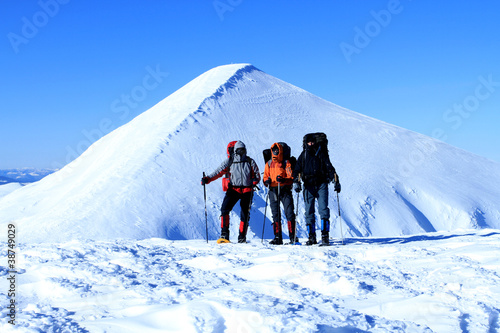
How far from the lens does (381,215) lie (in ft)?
61.1

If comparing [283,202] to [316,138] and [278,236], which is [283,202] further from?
[316,138]

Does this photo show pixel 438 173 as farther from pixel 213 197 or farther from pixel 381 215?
pixel 213 197

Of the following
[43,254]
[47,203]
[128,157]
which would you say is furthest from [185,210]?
[43,254]

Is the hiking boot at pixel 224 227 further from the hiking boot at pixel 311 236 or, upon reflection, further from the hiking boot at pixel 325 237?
the hiking boot at pixel 325 237

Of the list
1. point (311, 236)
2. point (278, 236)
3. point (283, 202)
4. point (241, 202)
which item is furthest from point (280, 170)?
point (311, 236)

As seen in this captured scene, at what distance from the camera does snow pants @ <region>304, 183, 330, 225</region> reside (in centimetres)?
855

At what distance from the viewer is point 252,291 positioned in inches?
175

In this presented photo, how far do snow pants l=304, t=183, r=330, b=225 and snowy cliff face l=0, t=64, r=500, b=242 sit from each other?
7499 millimetres

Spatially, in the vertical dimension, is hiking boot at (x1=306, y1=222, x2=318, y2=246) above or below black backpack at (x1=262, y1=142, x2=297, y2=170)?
below

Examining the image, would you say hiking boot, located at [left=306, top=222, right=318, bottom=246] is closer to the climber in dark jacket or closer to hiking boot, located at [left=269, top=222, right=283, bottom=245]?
the climber in dark jacket

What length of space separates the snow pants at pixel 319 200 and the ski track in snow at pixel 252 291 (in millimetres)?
1761

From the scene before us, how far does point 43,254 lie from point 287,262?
11.8 ft

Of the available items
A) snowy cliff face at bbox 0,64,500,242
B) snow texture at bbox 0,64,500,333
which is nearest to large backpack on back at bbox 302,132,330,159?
snow texture at bbox 0,64,500,333

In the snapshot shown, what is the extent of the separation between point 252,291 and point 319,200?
4509mm
